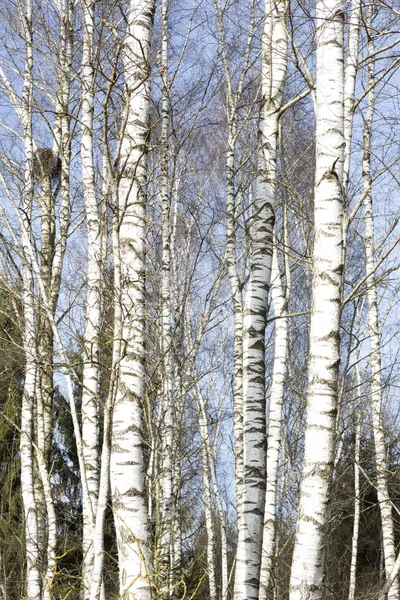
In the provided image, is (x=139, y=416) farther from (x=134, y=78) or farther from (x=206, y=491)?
(x=206, y=491)

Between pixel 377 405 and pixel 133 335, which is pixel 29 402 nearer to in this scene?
pixel 133 335

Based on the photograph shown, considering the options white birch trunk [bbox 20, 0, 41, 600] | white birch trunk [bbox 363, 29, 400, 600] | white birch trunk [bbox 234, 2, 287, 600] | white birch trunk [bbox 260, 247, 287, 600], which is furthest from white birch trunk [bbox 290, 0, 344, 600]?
white birch trunk [bbox 363, 29, 400, 600]

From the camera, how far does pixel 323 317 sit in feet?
12.2

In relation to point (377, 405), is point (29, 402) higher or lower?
lower

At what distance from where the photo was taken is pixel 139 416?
3.78m

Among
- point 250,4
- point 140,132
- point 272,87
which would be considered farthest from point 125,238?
point 250,4

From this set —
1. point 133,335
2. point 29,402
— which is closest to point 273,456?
point 29,402

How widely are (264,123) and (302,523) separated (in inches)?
140

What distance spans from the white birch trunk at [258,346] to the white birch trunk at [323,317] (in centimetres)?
79

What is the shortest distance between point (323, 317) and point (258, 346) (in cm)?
171

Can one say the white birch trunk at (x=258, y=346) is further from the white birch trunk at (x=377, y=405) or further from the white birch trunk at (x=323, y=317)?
the white birch trunk at (x=377, y=405)

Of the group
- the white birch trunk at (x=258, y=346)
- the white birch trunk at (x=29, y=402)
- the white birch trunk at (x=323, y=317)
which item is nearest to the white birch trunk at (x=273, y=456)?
the white birch trunk at (x=258, y=346)

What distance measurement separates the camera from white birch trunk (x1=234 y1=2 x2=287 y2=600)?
16.6 feet

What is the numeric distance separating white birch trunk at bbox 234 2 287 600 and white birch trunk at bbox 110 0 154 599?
109cm
